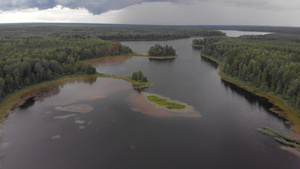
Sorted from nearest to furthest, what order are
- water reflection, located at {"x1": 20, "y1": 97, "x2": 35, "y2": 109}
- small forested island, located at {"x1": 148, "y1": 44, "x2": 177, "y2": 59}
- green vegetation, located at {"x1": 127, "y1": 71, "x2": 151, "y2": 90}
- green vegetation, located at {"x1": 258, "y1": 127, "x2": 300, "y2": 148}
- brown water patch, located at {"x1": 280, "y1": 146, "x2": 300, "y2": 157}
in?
brown water patch, located at {"x1": 280, "y1": 146, "x2": 300, "y2": 157}
green vegetation, located at {"x1": 258, "y1": 127, "x2": 300, "y2": 148}
water reflection, located at {"x1": 20, "y1": 97, "x2": 35, "y2": 109}
green vegetation, located at {"x1": 127, "y1": 71, "x2": 151, "y2": 90}
small forested island, located at {"x1": 148, "y1": 44, "x2": 177, "y2": 59}

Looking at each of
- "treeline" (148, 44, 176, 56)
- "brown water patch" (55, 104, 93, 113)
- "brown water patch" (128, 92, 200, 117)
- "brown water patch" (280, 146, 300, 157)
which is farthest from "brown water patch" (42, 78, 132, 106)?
"treeline" (148, 44, 176, 56)

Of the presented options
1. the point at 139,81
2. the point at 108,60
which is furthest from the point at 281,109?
the point at 108,60

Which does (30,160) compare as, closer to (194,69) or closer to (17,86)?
(17,86)

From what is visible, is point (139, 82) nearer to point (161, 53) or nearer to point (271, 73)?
point (271, 73)

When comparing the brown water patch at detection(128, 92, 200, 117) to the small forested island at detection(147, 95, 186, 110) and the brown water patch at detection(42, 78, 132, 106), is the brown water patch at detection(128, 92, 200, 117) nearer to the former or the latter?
the small forested island at detection(147, 95, 186, 110)

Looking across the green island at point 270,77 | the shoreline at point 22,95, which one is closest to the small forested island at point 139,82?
the shoreline at point 22,95

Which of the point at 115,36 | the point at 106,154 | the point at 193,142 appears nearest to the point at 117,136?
the point at 106,154
